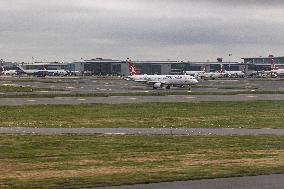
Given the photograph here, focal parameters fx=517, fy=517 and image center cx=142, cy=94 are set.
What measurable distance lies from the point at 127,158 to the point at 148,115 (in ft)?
73.9

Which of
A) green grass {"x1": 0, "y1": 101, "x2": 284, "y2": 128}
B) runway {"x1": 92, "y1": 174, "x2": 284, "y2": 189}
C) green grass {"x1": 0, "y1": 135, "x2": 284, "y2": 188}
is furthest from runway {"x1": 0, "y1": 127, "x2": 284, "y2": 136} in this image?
runway {"x1": 92, "y1": 174, "x2": 284, "y2": 189}

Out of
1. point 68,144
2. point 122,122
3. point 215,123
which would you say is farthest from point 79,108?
point 68,144

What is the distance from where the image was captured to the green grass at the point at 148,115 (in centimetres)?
3759

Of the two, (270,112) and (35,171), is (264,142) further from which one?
(270,112)

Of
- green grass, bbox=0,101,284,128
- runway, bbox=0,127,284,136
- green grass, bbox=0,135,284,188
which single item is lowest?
green grass, bbox=0,101,284,128

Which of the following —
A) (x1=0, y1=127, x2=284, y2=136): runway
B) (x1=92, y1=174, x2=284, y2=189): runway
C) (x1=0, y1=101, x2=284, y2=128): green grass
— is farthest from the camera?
(x1=0, y1=101, x2=284, y2=128): green grass

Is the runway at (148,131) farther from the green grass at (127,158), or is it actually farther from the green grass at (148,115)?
the green grass at (127,158)

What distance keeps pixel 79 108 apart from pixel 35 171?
32896 mm

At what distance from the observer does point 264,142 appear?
28.0 m

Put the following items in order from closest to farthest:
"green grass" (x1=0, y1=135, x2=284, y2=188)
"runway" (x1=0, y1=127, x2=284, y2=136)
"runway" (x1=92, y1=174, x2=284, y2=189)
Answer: "runway" (x1=92, y1=174, x2=284, y2=189), "green grass" (x1=0, y1=135, x2=284, y2=188), "runway" (x1=0, y1=127, x2=284, y2=136)

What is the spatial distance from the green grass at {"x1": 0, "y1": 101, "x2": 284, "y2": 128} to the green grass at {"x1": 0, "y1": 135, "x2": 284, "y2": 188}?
783cm

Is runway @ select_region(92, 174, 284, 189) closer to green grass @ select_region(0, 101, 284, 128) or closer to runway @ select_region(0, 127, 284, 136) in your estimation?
runway @ select_region(0, 127, 284, 136)

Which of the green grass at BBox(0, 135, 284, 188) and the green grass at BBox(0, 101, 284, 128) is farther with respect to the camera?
the green grass at BBox(0, 101, 284, 128)

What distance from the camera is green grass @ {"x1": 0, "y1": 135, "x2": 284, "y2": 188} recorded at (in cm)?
1802
